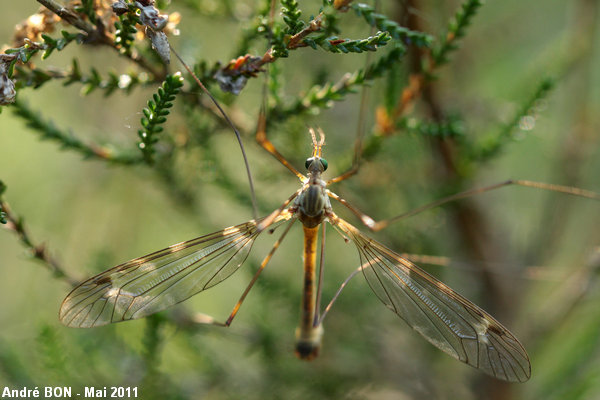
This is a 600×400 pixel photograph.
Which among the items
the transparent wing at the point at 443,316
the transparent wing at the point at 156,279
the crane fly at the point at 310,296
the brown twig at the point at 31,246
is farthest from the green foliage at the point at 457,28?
the brown twig at the point at 31,246

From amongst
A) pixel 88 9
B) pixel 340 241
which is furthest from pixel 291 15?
pixel 340 241

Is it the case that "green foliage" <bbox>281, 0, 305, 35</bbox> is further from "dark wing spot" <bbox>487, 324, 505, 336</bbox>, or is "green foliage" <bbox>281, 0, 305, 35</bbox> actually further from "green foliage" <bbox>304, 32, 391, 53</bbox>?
"dark wing spot" <bbox>487, 324, 505, 336</bbox>

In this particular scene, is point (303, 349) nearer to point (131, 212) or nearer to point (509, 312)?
point (509, 312)

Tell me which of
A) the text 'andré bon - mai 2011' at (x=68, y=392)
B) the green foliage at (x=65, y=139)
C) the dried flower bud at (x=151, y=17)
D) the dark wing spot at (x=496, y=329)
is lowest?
the text 'andré bon - mai 2011' at (x=68, y=392)

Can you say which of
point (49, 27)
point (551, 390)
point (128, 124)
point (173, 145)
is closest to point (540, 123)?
point (551, 390)

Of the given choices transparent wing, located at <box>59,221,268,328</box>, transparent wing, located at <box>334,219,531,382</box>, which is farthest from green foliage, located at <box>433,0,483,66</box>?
transparent wing, located at <box>59,221,268,328</box>

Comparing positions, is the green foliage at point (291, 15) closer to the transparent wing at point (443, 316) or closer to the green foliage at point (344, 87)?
the green foliage at point (344, 87)
